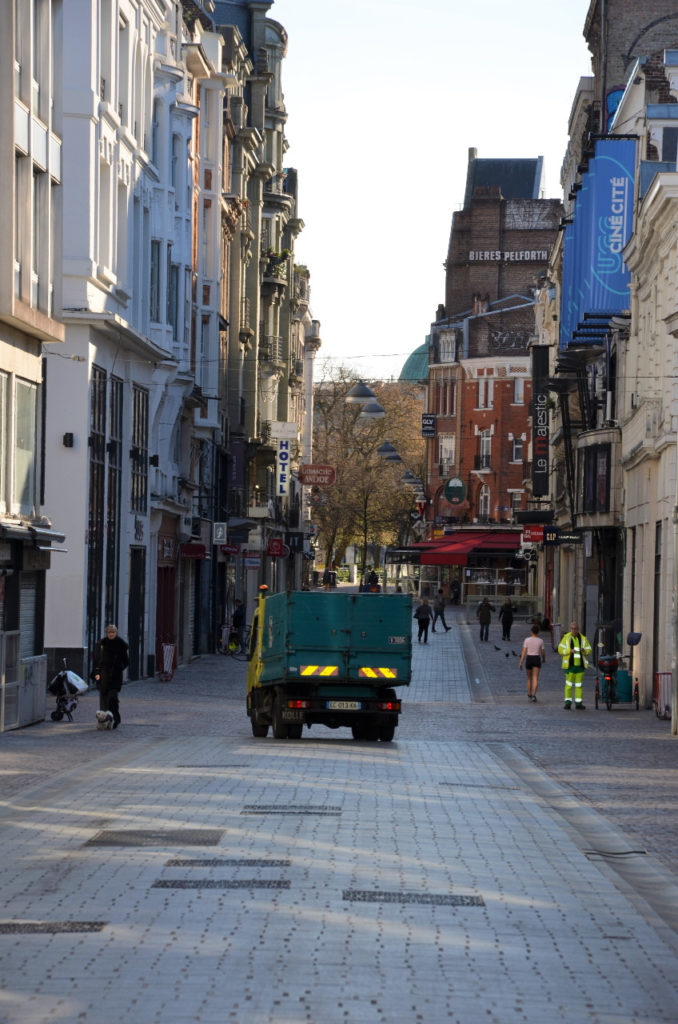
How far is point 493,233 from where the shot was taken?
366ft

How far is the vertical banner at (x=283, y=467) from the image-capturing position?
2830 inches

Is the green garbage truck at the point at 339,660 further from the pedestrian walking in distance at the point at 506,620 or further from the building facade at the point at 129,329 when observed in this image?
the pedestrian walking in distance at the point at 506,620

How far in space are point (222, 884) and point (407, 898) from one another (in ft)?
3.84

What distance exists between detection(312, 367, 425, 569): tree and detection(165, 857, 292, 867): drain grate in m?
83.4

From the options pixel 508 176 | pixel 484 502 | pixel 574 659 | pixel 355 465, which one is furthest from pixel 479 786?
pixel 508 176

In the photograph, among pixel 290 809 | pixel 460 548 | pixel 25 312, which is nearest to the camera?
pixel 290 809

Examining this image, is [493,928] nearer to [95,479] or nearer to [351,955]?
[351,955]

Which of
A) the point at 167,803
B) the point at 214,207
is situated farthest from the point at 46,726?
the point at 214,207

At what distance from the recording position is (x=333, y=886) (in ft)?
34.4

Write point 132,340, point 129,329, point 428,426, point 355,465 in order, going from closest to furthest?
point 129,329, point 132,340, point 355,465, point 428,426

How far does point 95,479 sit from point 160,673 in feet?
22.3

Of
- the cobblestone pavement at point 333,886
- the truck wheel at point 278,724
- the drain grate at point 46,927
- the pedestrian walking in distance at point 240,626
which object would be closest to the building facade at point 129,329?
the pedestrian walking in distance at point 240,626

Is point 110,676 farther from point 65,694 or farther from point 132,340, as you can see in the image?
point 132,340

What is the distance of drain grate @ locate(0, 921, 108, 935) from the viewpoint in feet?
29.6
